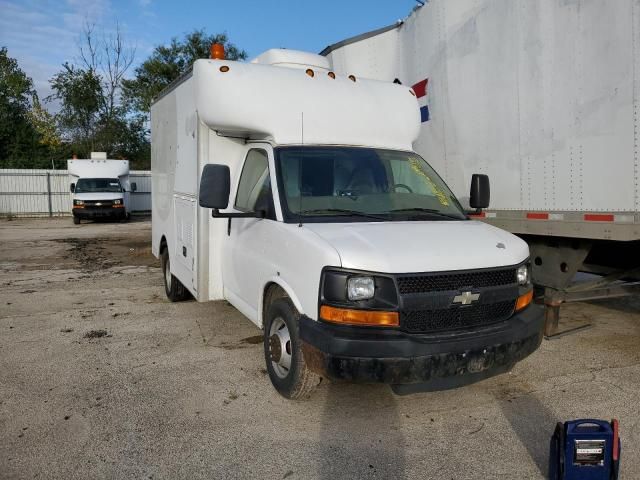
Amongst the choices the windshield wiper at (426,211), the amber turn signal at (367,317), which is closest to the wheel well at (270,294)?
the amber turn signal at (367,317)

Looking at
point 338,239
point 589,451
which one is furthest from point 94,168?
point 589,451

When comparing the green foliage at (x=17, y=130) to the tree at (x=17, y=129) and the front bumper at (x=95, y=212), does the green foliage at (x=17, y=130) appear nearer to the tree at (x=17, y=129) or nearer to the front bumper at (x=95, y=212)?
the tree at (x=17, y=129)

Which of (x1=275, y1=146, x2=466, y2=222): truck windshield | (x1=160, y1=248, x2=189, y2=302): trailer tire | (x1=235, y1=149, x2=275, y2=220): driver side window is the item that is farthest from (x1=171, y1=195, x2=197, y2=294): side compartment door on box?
(x1=275, y1=146, x2=466, y2=222): truck windshield

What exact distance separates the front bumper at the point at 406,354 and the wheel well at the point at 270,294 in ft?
2.04

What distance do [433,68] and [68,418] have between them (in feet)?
17.3

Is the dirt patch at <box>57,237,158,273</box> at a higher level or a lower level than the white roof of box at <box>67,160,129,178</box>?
lower

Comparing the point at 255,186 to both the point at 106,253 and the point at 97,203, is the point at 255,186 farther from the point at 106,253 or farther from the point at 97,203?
the point at 97,203

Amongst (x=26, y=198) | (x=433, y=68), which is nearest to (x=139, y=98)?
(x=26, y=198)

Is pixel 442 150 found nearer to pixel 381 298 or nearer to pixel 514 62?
pixel 514 62

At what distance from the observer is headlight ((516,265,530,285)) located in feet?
13.4

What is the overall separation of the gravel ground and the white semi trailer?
1125mm

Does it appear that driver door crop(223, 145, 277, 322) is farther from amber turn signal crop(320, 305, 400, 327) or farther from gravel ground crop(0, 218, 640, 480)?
amber turn signal crop(320, 305, 400, 327)

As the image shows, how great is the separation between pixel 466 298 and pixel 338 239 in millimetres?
939

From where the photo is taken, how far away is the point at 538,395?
4.57 metres
